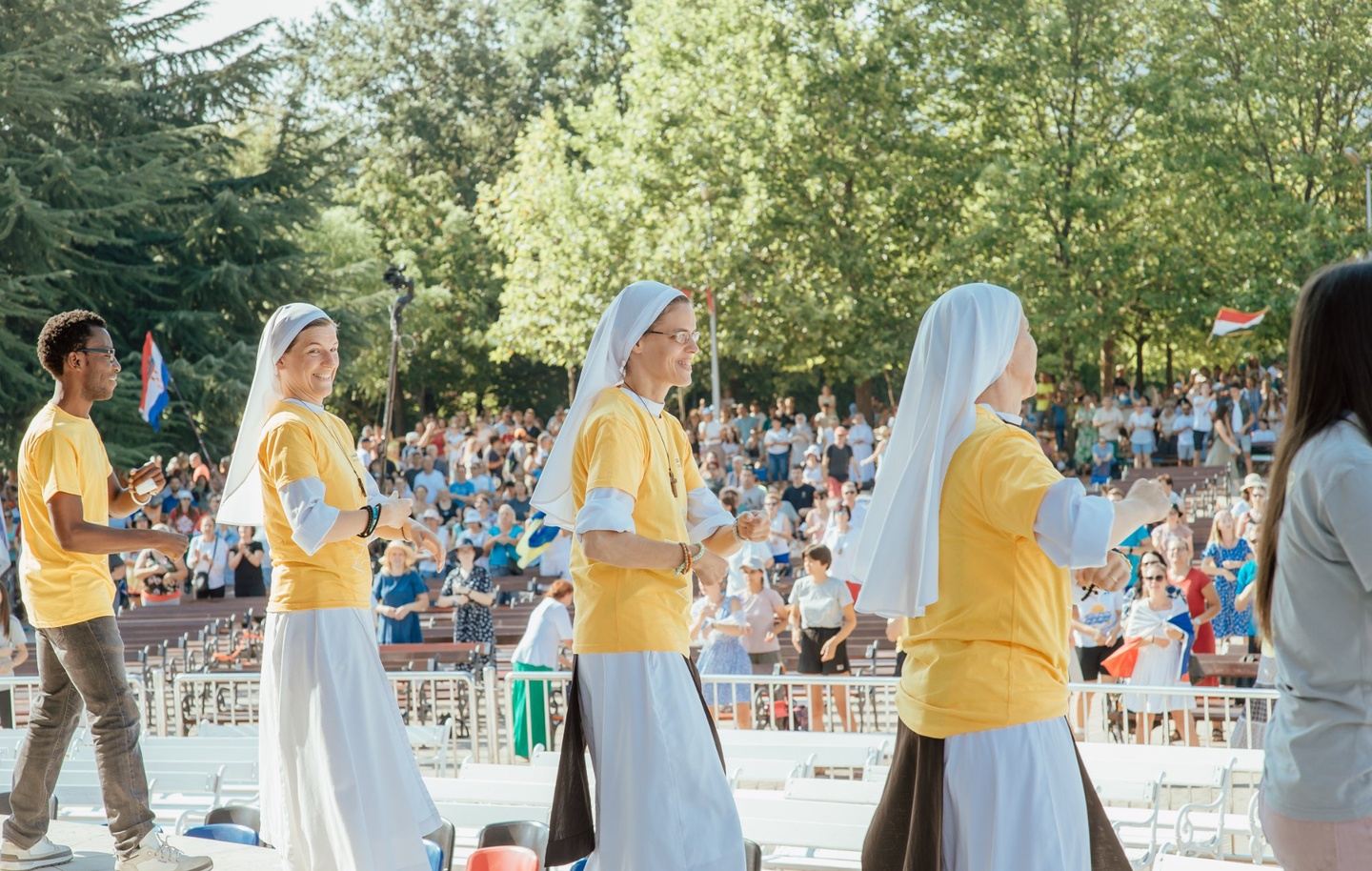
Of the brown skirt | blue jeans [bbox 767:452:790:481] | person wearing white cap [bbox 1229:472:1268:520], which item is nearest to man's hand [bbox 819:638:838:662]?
person wearing white cap [bbox 1229:472:1268:520]

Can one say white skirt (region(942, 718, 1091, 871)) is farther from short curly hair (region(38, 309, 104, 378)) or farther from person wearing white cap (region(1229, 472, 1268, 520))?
person wearing white cap (region(1229, 472, 1268, 520))

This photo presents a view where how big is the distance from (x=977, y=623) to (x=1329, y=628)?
917 mm

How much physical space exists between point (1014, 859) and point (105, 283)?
3138cm

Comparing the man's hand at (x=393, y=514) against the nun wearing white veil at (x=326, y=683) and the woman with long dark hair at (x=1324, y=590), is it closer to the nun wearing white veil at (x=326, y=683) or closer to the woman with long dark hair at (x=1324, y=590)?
the nun wearing white veil at (x=326, y=683)

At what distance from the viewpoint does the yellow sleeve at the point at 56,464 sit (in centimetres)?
552

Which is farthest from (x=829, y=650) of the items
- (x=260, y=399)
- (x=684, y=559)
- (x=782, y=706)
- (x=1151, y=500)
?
(x=1151, y=500)

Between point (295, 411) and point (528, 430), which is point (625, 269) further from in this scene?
point (295, 411)

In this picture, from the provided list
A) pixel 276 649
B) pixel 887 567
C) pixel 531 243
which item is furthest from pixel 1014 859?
pixel 531 243

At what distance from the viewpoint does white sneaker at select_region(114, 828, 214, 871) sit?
5488 mm

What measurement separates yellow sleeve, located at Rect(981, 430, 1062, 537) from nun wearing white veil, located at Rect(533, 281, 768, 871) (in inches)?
43.0

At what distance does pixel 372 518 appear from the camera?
5.05 m

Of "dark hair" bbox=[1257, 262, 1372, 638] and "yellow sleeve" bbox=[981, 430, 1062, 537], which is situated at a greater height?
"dark hair" bbox=[1257, 262, 1372, 638]

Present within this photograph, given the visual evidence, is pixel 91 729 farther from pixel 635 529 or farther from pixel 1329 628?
pixel 1329 628

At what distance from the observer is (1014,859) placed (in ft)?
11.9
